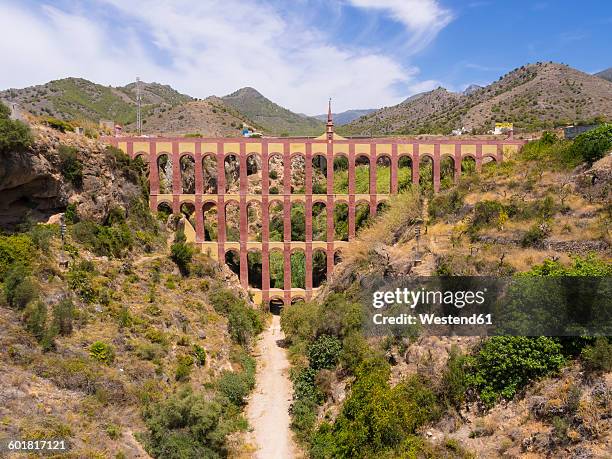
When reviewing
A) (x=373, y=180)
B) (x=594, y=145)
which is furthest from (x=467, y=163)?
(x=594, y=145)

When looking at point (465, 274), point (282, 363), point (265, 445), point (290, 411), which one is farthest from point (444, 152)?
point (265, 445)

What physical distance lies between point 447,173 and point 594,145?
15995mm

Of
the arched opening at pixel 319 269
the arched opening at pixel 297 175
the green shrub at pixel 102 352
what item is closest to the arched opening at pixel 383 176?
the arched opening at pixel 297 175

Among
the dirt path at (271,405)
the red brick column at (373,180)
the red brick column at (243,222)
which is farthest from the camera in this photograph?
the red brick column at (373,180)

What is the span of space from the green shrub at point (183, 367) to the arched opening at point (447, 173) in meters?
28.0

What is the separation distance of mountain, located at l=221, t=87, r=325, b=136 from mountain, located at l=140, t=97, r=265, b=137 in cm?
4139

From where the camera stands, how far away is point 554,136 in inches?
1620

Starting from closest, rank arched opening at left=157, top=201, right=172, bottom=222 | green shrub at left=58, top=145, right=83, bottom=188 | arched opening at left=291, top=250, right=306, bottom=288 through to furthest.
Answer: green shrub at left=58, top=145, right=83, bottom=188 → arched opening at left=157, top=201, right=172, bottom=222 → arched opening at left=291, top=250, right=306, bottom=288

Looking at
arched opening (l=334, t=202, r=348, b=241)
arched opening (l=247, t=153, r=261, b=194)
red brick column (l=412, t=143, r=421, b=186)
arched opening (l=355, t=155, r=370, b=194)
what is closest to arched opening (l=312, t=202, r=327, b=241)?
arched opening (l=334, t=202, r=348, b=241)

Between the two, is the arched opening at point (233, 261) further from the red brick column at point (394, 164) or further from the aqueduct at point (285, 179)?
the red brick column at point (394, 164)

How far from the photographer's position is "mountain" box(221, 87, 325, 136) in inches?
5404

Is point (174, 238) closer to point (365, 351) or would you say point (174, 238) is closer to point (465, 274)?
point (365, 351)

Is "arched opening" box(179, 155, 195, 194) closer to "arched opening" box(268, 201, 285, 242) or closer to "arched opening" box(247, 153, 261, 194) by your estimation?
"arched opening" box(268, 201, 285, 242)

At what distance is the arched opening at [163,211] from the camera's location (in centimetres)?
4322
